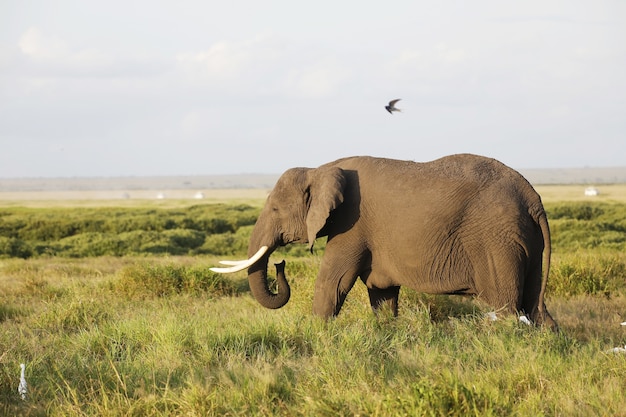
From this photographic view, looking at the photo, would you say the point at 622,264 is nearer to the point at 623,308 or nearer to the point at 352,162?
the point at 623,308

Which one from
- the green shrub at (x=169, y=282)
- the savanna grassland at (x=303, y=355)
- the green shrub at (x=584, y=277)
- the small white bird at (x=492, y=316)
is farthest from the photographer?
the green shrub at (x=169, y=282)

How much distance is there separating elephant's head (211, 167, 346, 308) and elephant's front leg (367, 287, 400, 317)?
0.85 meters

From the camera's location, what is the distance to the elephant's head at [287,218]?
768 cm

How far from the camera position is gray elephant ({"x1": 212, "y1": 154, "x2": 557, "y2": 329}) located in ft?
24.1

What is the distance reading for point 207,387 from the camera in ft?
17.6

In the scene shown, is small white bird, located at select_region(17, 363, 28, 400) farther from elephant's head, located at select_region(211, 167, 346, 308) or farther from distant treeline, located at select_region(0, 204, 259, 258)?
distant treeline, located at select_region(0, 204, 259, 258)

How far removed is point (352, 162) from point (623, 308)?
4198 mm

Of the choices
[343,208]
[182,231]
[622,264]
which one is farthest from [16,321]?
[182,231]

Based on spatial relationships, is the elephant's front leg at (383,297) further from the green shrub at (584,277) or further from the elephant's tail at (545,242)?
the green shrub at (584,277)

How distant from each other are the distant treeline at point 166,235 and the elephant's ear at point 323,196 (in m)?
10.9

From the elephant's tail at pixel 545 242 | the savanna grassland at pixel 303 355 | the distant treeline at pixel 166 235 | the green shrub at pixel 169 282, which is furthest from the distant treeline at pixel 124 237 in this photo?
the elephant's tail at pixel 545 242

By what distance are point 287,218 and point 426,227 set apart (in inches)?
53.8

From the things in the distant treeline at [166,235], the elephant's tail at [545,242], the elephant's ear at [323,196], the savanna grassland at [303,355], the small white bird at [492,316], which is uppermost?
the elephant's ear at [323,196]

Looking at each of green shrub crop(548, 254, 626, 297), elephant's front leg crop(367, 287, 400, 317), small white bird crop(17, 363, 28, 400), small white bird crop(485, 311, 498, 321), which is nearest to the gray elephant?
small white bird crop(485, 311, 498, 321)
